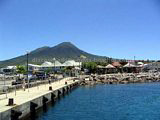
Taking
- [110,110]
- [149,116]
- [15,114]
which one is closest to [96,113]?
[110,110]

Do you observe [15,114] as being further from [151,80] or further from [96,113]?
[151,80]

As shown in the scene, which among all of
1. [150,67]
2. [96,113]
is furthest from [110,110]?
[150,67]

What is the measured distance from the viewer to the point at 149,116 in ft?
82.9

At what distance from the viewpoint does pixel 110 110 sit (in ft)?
93.8

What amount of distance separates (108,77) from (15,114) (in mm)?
63436

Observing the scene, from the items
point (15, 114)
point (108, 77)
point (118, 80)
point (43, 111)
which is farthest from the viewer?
point (108, 77)

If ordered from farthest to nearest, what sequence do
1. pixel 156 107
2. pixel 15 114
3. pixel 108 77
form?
pixel 108 77 → pixel 156 107 → pixel 15 114

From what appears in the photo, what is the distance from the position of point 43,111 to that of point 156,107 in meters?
10.6

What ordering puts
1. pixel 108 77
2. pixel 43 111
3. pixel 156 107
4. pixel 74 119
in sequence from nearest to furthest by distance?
pixel 74 119 < pixel 43 111 < pixel 156 107 < pixel 108 77

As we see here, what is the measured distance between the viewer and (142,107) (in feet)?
100

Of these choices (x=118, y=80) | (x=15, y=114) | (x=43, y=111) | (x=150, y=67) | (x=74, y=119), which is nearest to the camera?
(x=15, y=114)

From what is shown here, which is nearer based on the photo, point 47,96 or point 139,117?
point 139,117

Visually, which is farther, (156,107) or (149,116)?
(156,107)

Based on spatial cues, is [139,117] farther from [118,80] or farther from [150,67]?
[150,67]
